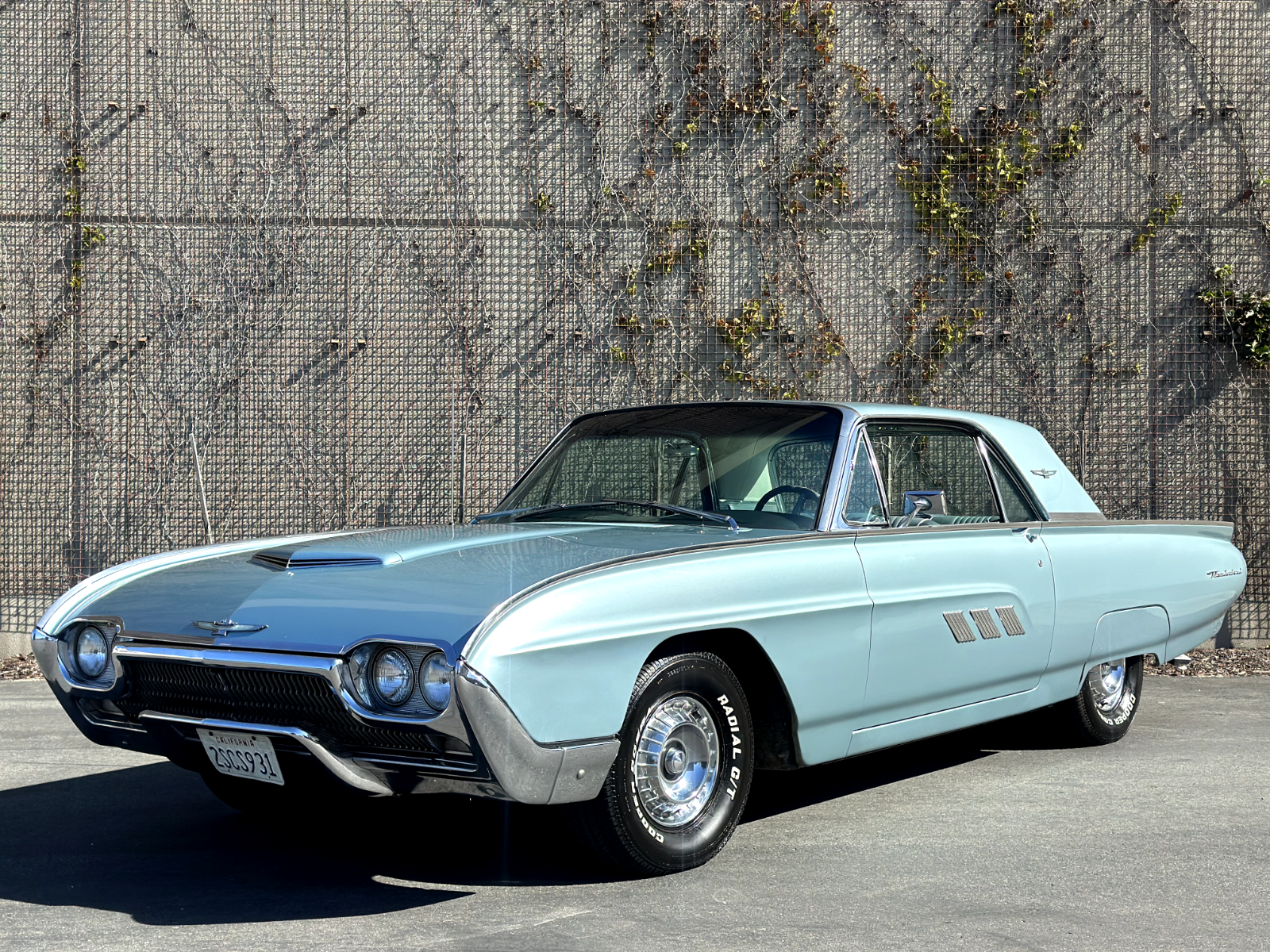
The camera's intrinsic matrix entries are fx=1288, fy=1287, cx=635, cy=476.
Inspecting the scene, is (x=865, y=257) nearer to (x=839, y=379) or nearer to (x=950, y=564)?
(x=839, y=379)

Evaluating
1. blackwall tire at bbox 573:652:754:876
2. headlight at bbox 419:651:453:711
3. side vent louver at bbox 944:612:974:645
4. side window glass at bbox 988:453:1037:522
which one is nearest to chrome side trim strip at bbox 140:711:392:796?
headlight at bbox 419:651:453:711

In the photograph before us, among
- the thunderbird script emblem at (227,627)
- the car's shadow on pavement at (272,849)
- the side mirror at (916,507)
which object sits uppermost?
the side mirror at (916,507)

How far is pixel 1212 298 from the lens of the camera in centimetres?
927

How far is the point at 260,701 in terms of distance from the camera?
3516 millimetres

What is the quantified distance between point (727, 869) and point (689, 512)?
1.25 metres

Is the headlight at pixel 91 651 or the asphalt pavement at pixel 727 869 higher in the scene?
the headlight at pixel 91 651

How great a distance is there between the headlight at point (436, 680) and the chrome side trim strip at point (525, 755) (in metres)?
0.08

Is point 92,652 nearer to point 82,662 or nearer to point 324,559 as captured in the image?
point 82,662

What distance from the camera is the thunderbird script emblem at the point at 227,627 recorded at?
3.54m

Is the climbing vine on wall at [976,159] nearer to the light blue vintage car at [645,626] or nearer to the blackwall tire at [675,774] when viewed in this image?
the light blue vintage car at [645,626]

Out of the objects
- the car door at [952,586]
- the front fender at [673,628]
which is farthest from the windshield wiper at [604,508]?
the car door at [952,586]

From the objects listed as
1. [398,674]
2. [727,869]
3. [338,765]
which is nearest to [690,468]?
[727,869]

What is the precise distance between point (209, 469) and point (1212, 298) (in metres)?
7.31

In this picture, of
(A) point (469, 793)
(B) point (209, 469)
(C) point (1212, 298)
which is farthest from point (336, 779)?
(C) point (1212, 298)
